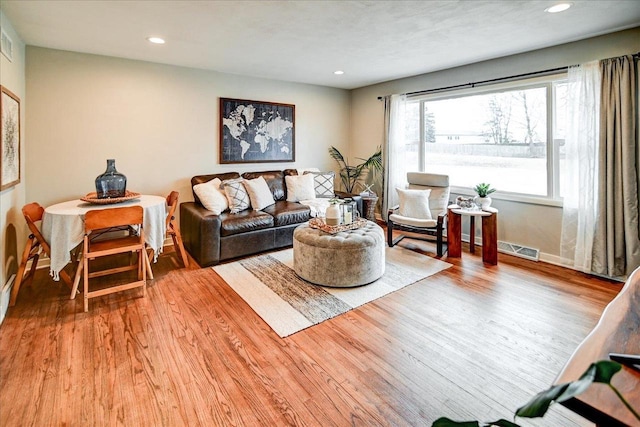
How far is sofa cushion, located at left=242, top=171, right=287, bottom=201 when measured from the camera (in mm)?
4980

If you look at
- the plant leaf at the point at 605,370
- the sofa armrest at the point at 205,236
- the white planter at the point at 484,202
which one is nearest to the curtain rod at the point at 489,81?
the white planter at the point at 484,202

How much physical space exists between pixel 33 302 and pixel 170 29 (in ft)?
8.90

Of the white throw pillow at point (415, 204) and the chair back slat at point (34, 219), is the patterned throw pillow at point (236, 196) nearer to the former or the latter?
the chair back slat at point (34, 219)

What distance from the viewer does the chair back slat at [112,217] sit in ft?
9.12

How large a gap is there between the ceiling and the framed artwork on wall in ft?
2.55

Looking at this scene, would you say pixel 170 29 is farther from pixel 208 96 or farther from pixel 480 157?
pixel 480 157

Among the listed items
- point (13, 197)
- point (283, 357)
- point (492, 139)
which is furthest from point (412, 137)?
point (13, 197)

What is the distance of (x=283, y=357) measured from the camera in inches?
85.9

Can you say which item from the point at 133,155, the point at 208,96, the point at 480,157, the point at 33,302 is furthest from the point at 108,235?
the point at 480,157

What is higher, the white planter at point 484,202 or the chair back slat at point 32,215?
the white planter at point 484,202

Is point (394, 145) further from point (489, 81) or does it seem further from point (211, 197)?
point (211, 197)

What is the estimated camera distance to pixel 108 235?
4.15 m

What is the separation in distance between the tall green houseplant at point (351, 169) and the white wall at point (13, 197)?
428 centimetres

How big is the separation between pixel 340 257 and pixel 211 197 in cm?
191
